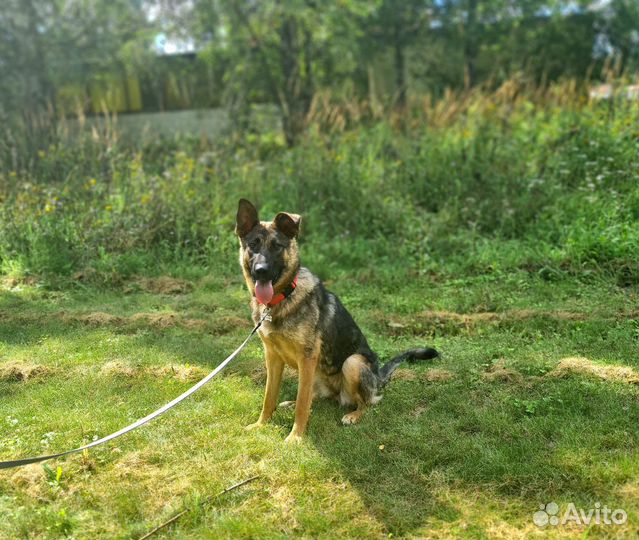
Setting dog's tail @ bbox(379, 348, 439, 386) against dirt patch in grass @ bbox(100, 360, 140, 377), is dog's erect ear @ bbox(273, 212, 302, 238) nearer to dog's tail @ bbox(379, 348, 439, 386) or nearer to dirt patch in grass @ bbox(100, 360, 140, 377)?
dog's tail @ bbox(379, 348, 439, 386)

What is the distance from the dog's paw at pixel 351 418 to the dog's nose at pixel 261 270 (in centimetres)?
116

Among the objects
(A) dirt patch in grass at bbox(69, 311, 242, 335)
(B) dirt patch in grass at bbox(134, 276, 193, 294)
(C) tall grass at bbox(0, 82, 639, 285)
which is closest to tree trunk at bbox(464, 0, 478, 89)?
(C) tall grass at bbox(0, 82, 639, 285)

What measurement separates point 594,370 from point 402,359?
55.7 inches

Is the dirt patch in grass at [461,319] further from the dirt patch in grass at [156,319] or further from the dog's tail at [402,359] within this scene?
the dirt patch in grass at [156,319]

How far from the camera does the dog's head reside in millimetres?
3627

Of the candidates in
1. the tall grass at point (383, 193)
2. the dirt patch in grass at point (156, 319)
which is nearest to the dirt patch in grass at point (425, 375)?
the dirt patch in grass at point (156, 319)

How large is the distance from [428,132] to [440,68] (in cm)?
1165

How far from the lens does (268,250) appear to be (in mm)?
3672

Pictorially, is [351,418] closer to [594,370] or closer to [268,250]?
[268,250]

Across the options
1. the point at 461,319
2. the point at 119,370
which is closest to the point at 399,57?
the point at 461,319

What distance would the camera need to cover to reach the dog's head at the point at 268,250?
3627 mm

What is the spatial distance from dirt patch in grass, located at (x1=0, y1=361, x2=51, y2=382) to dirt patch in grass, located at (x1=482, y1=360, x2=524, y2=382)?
352 cm

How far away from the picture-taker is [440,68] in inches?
785

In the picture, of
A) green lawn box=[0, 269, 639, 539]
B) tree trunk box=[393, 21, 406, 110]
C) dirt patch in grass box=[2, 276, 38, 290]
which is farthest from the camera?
tree trunk box=[393, 21, 406, 110]
